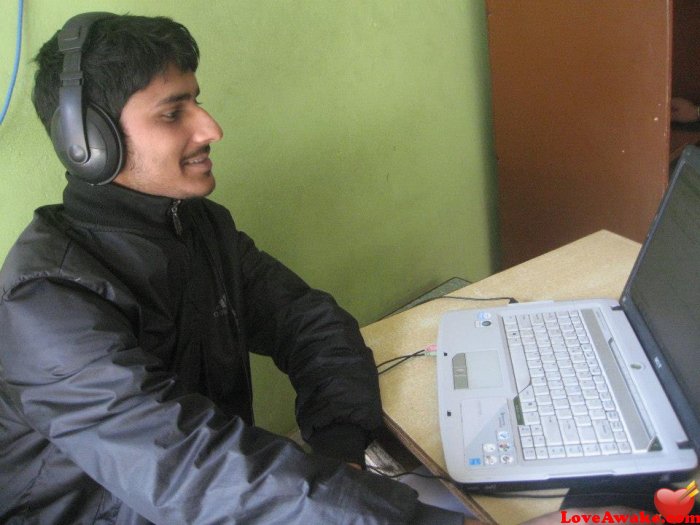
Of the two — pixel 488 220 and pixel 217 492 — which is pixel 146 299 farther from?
pixel 488 220

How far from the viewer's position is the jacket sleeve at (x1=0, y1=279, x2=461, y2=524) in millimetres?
640

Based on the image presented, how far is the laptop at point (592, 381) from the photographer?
64cm

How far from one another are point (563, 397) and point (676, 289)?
0.66 ft

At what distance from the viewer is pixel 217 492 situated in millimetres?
643

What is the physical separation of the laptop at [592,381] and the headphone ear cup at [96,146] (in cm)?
57

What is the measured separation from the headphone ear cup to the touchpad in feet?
1.94

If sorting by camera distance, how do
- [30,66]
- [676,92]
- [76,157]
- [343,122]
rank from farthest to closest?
[676,92]
[343,122]
[30,66]
[76,157]

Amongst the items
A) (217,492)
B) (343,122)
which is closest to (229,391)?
(217,492)

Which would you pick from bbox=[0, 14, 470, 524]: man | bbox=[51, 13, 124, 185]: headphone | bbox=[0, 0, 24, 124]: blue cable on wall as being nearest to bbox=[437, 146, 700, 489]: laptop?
bbox=[0, 14, 470, 524]: man

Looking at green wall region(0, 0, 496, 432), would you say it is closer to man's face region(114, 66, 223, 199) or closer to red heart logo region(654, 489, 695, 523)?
man's face region(114, 66, 223, 199)

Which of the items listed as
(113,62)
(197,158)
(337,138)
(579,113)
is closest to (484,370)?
(197,158)

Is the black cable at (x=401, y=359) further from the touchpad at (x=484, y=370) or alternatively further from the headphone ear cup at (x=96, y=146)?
the headphone ear cup at (x=96, y=146)

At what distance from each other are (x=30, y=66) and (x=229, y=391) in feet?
2.17

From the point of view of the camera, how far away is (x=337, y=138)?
1425 mm
